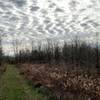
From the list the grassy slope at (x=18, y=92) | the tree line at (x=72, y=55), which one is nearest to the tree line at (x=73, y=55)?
the tree line at (x=72, y=55)

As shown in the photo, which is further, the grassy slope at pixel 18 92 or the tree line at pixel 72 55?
the tree line at pixel 72 55

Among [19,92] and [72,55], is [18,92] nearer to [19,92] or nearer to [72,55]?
[19,92]

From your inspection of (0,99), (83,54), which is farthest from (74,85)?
(83,54)

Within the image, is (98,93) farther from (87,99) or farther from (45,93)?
(45,93)

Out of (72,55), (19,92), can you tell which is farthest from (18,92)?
(72,55)

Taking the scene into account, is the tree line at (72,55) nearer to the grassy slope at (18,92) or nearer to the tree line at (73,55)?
the tree line at (73,55)

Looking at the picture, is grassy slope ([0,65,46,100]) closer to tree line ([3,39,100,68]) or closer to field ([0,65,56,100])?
field ([0,65,56,100])

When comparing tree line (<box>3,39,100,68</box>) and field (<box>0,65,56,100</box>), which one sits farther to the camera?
tree line (<box>3,39,100,68</box>)

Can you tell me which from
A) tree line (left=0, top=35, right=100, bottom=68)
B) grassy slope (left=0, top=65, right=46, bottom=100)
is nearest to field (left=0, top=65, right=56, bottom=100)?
grassy slope (left=0, top=65, right=46, bottom=100)

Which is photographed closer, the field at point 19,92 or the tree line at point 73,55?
the field at point 19,92

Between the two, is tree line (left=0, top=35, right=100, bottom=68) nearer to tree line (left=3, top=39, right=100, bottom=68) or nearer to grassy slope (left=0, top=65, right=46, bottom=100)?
tree line (left=3, top=39, right=100, bottom=68)

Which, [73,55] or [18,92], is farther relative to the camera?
[73,55]

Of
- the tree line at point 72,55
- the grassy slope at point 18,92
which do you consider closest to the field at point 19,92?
the grassy slope at point 18,92

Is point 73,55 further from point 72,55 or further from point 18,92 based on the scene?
point 18,92
